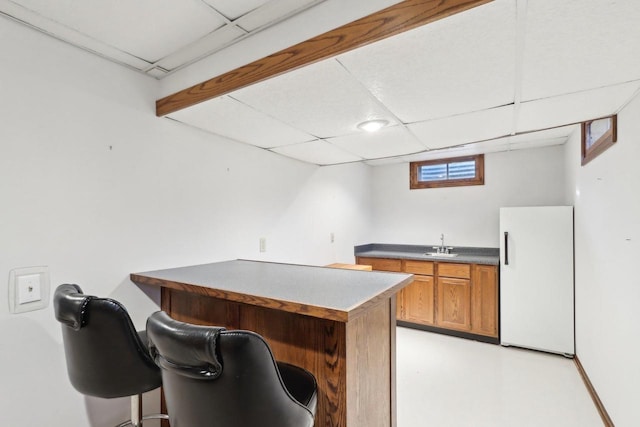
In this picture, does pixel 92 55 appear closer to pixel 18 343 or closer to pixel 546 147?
pixel 18 343

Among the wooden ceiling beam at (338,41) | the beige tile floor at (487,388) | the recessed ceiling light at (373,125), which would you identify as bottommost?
the beige tile floor at (487,388)

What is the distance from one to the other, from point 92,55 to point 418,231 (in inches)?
158

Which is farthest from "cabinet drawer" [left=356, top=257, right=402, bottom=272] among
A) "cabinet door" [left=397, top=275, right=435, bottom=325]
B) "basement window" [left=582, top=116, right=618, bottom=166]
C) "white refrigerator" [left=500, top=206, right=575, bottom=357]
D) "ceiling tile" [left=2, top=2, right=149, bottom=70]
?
"ceiling tile" [left=2, top=2, right=149, bottom=70]

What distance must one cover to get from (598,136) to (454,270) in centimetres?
186

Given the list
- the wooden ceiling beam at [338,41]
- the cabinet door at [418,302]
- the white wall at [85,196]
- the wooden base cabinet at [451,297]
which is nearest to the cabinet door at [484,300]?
the wooden base cabinet at [451,297]

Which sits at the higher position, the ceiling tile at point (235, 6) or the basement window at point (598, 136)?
the ceiling tile at point (235, 6)

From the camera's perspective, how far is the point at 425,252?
4344mm

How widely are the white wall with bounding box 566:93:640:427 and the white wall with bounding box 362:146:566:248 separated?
1.03 meters

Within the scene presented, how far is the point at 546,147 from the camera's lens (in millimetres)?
3609

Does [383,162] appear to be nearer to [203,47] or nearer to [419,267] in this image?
[419,267]

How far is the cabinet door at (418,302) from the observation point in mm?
3719

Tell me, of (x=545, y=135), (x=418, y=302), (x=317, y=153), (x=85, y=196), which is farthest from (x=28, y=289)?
(x=545, y=135)

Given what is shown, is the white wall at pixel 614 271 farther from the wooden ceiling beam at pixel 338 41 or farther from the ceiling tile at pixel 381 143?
the wooden ceiling beam at pixel 338 41

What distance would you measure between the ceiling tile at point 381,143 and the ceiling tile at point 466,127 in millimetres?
99
